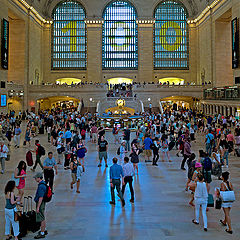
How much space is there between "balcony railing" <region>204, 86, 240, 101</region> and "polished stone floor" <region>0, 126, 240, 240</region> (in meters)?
23.3

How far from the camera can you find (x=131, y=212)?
25.3ft

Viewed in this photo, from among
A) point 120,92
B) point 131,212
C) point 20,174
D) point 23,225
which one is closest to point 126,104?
point 120,92

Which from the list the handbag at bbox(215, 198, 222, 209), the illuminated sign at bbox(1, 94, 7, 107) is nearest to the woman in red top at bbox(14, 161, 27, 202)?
the handbag at bbox(215, 198, 222, 209)

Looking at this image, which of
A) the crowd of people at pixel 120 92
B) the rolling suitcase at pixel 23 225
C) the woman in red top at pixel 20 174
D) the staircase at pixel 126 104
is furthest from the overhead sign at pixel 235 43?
the rolling suitcase at pixel 23 225

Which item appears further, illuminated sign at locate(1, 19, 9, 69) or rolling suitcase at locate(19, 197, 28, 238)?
illuminated sign at locate(1, 19, 9, 69)

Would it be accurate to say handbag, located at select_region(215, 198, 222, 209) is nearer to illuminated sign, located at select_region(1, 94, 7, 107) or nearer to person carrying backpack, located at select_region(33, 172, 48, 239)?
person carrying backpack, located at select_region(33, 172, 48, 239)

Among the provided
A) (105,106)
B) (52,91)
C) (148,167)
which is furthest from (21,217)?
(52,91)

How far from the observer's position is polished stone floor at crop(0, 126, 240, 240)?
644 centimetres

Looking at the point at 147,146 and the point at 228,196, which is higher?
the point at 147,146

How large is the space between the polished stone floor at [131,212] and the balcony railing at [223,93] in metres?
23.3

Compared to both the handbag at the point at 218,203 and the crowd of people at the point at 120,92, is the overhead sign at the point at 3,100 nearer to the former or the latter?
the crowd of people at the point at 120,92

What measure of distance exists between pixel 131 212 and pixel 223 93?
30.7 meters

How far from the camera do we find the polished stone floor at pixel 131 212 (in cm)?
644

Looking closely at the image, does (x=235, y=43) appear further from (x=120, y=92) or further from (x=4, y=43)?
(x=4, y=43)
